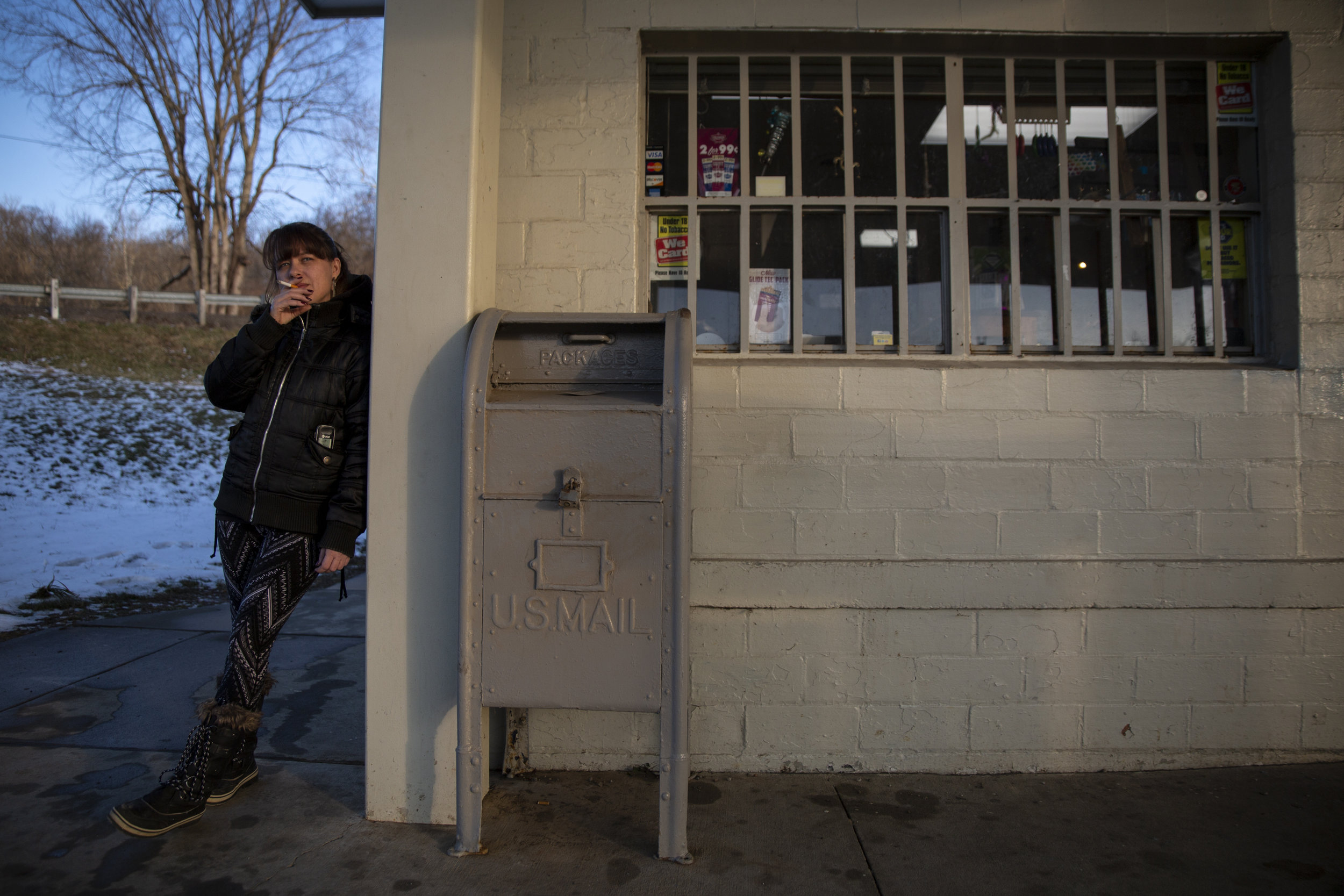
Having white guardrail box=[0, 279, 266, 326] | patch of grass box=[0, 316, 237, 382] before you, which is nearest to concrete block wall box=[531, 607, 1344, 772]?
patch of grass box=[0, 316, 237, 382]

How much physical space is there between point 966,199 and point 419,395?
2256 millimetres

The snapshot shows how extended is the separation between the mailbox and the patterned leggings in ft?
2.32

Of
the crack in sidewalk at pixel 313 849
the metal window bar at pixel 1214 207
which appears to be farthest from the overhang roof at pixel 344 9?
the metal window bar at pixel 1214 207

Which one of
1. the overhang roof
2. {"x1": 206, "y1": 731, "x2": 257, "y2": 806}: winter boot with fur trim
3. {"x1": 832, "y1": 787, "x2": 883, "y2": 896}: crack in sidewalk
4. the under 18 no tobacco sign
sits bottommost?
{"x1": 832, "y1": 787, "x2": 883, "y2": 896}: crack in sidewalk

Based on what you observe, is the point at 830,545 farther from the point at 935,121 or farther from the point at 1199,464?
the point at 935,121

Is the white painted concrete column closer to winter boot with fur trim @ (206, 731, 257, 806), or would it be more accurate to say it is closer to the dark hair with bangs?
the dark hair with bangs

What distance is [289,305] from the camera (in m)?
2.60

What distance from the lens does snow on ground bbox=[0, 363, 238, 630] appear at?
629cm

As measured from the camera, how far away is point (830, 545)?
3021mm

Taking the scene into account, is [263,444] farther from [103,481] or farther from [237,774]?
[103,481]

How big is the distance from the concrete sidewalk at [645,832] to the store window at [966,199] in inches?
66.3

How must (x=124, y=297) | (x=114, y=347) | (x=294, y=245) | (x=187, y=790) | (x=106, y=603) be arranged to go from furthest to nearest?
(x=124, y=297) < (x=114, y=347) < (x=106, y=603) < (x=294, y=245) < (x=187, y=790)

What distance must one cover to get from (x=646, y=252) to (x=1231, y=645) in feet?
9.04

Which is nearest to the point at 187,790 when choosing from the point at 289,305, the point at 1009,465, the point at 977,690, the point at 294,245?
the point at 289,305
